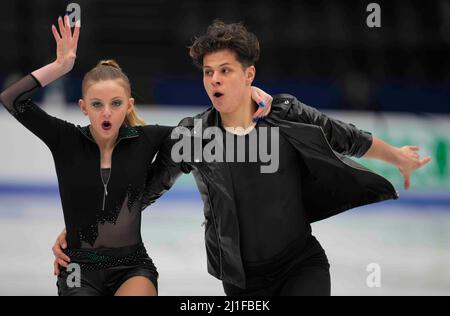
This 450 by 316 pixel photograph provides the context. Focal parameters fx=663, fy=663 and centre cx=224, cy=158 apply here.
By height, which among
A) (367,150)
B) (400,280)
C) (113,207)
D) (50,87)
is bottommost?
(400,280)

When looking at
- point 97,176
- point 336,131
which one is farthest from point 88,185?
point 336,131

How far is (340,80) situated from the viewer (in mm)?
7660

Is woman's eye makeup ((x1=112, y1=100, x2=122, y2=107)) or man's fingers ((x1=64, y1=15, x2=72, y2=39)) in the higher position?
man's fingers ((x1=64, y1=15, x2=72, y2=39))

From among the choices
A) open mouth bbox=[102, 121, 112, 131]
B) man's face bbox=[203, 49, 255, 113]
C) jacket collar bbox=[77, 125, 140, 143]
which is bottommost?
jacket collar bbox=[77, 125, 140, 143]

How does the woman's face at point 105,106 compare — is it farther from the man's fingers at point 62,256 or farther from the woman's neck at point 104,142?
the man's fingers at point 62,256

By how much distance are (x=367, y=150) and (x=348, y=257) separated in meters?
1.68

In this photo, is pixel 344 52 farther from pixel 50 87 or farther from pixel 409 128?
pixel 50 87

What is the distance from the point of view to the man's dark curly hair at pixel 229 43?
9.30 ft

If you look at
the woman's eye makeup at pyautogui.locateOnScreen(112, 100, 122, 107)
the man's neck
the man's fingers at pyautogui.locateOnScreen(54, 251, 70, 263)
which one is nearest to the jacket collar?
the woman's eye makeup at pyautogui.locateOnScreen(112, 100, 122, 107)

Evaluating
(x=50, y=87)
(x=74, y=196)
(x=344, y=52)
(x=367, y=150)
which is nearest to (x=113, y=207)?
(x=74, y=196)

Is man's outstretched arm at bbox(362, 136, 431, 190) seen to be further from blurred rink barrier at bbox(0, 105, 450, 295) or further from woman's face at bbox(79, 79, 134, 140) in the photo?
woman's face at bbox(79, 79, 134, 140)

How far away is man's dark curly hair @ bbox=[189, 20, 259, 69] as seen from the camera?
2836 mm

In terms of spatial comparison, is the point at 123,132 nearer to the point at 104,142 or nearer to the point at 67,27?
the point at 104,142

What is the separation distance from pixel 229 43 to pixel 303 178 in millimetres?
683
